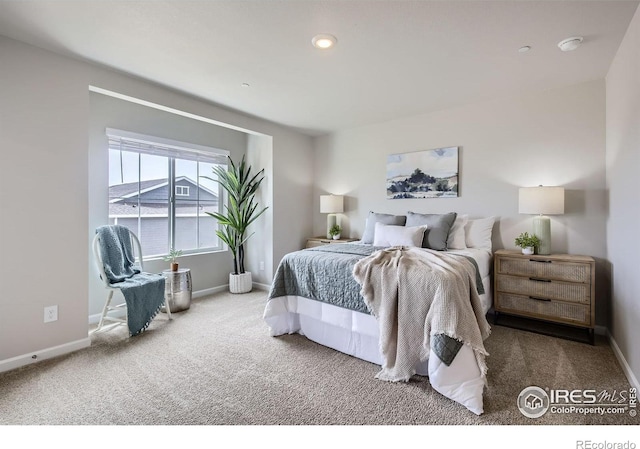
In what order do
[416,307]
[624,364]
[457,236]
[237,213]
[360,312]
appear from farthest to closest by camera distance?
[237,213], [457,236], [360,312], [624,364], [416,307]

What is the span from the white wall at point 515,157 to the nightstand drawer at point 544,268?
0.43 metres

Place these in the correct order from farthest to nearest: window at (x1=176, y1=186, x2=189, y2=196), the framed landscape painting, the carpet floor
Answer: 1. window at (x1=176, y1=186, x2=189, y2=196)
2. the framed landscape painting
3. the carpet floor

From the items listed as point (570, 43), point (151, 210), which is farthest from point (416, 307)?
point (151, 210)

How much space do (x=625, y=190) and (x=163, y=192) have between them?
4.56 meters

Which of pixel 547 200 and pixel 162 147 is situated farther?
pixel 162 147

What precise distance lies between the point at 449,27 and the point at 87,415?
3276mm

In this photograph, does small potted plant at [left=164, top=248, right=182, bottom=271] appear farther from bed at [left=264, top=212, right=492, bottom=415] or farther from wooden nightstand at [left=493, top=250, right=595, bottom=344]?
wooden nightstand at [left=493, top=250, right=595, bottom=344]

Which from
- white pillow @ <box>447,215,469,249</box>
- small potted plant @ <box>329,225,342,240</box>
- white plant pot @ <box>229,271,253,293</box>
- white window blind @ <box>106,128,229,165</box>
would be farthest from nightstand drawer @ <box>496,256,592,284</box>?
white window blind @ <box>106,128,229,165</box>

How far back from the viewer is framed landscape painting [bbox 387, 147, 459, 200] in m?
3.77

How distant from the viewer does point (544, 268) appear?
2861 mm

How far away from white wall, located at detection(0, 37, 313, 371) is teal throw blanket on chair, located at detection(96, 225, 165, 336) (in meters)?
0.30

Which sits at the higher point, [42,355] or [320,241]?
[320,241]

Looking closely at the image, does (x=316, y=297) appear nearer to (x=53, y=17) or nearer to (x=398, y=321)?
(x=398, y=321)

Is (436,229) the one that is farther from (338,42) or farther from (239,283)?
(239,283)
